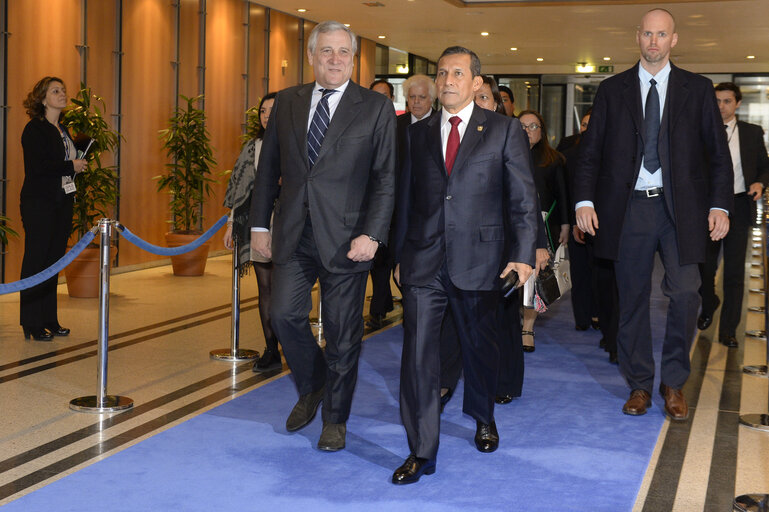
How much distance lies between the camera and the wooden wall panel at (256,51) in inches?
536

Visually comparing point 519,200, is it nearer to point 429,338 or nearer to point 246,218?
point 429,338

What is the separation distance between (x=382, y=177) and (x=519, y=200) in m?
0.58

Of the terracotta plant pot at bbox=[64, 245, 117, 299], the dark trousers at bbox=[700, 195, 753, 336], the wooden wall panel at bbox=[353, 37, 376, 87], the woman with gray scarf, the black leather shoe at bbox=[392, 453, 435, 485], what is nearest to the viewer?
the black leather shoe at bbox=[392, 453, 435, 485]

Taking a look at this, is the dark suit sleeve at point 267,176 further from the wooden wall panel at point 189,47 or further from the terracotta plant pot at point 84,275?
the wooden wall panel at point 189,47

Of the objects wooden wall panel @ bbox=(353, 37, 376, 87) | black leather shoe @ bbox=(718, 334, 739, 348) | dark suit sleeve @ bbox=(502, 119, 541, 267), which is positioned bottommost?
black leather shoe @ bbox=(718, 334, 739, 348)

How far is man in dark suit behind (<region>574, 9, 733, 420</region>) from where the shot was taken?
4.64 metres

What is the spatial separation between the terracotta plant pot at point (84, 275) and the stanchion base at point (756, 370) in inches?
211

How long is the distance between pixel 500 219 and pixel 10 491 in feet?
6.83

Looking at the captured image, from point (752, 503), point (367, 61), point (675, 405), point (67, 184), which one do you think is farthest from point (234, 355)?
point (367, 61)

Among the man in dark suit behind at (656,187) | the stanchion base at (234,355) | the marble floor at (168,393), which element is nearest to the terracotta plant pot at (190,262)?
the marble floor at (168,393)

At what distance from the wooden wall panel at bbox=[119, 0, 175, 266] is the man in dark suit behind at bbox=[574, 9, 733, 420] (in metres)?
6.96

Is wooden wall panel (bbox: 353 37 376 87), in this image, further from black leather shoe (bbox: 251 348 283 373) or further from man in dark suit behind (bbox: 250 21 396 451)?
man in dark suit behind (bbox: 250 21 396 451)

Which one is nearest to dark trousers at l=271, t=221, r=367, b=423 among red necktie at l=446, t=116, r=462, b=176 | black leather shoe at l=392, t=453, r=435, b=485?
black leather shoe at l=392, t=453, r=435, b=485

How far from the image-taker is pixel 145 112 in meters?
11.0
